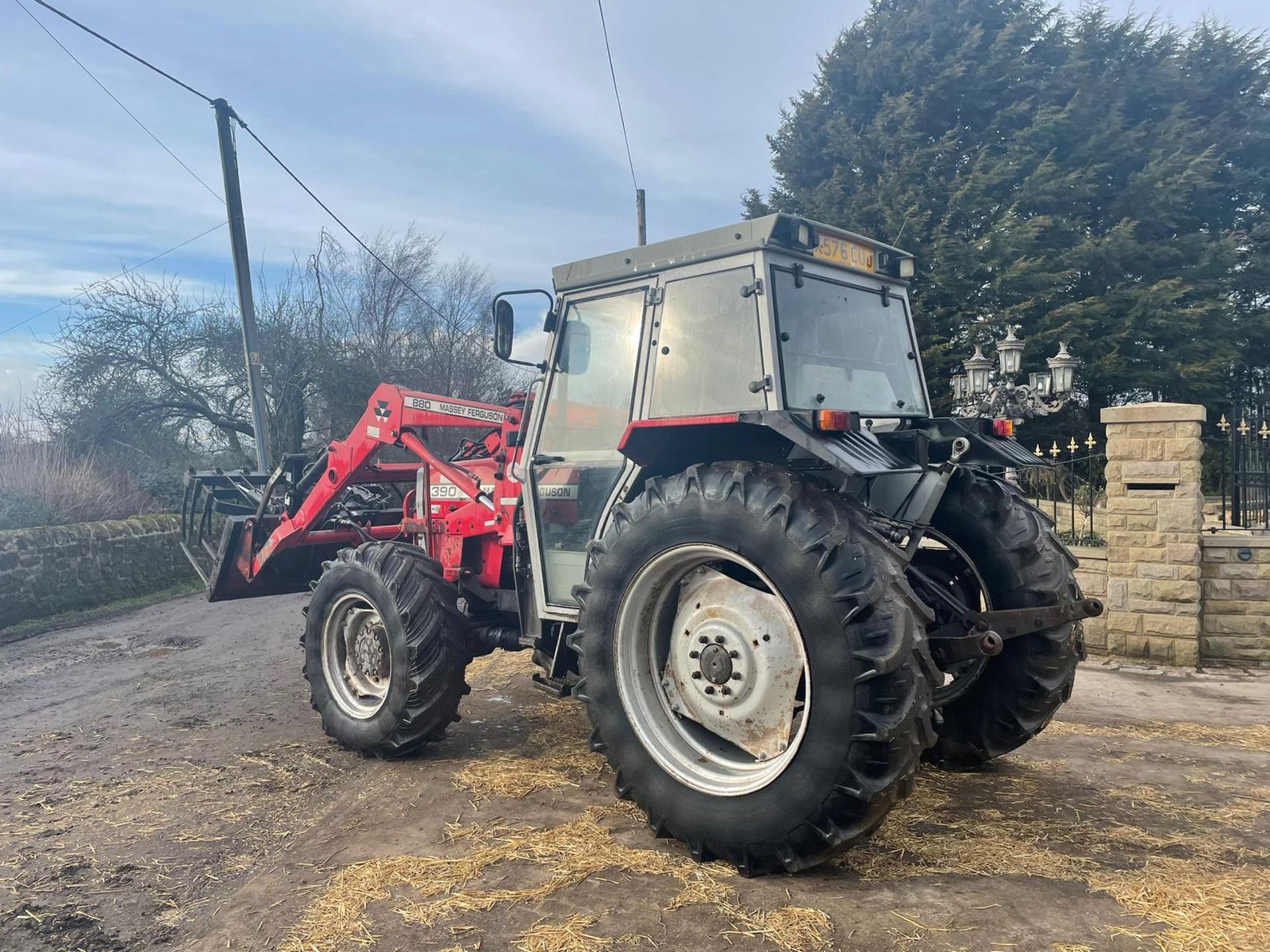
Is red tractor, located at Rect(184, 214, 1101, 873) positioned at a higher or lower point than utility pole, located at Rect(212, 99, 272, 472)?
lower

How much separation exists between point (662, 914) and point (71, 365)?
51.6ft

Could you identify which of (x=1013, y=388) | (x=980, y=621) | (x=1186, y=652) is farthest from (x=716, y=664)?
(x=1013, y=388)

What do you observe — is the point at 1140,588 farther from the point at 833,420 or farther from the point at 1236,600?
the point at 833,420

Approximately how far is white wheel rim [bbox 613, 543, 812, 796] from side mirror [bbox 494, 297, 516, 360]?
1.62m

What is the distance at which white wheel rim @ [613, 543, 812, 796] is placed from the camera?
3156 millimetres

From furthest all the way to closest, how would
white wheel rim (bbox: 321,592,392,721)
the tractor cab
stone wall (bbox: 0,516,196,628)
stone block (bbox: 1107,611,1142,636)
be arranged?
1. stone wall (bbox: 0,516,196,628)
2. stone block (bbox: 1107,611,1142,636)
3. white wheel rim (bbox: 321,592,392,721)
4. the tractor cab

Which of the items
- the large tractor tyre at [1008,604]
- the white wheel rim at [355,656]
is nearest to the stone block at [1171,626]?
the large tractor tyre at [1008,604]

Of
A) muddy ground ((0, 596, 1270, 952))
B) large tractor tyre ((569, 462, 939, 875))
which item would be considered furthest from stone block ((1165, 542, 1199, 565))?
large tractor tyre ((569, 462, 939, 875))

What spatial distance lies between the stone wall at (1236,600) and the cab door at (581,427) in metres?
5.69

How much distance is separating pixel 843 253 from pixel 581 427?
1537 millimetres

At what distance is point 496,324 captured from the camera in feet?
14.3

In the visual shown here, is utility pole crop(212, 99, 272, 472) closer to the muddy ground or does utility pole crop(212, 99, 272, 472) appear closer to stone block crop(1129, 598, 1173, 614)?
the muddy ground

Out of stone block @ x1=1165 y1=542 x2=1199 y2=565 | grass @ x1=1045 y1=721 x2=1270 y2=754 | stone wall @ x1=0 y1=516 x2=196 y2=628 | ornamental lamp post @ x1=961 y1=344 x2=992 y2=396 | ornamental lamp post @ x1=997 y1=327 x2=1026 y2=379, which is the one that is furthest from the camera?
ornamental lamp post @ x1=961 y1=344 x2=992 y2=396

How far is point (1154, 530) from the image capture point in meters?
7.02
